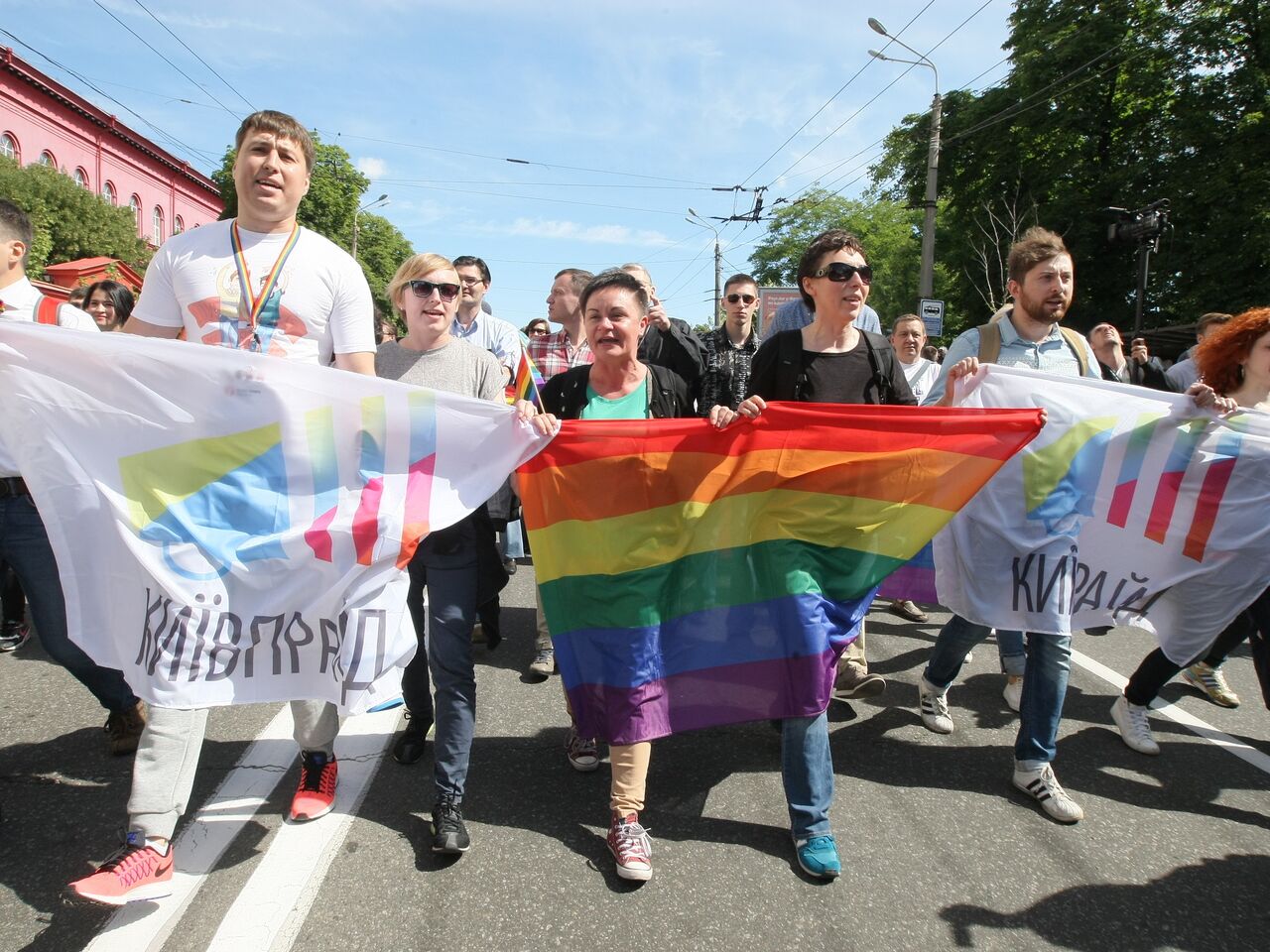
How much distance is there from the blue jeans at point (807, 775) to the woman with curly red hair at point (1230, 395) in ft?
5.77

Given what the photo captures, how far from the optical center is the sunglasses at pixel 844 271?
3.35 m

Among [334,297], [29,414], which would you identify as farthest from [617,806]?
[29,414]

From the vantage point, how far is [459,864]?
2779mm

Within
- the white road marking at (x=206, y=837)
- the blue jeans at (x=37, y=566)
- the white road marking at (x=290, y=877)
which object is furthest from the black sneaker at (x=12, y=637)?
the white road marking at (x=290, y=877)

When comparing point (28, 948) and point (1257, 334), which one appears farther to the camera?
point (1257, 334)

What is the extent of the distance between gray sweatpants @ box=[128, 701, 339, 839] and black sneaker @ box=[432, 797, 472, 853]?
75 cm

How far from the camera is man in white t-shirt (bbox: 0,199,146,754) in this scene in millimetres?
2990

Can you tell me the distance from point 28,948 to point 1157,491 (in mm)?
4049

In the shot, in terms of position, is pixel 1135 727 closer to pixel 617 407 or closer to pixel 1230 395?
pixel 1230 395

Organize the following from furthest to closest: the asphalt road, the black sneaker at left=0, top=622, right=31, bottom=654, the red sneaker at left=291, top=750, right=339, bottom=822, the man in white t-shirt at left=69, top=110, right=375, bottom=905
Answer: the black sneaker at left=0, top=622, right=31, bottom=654 < the red sneaker at left=291, top=750, right=339, bottom=822 < the man in white t-shirt at left=69, top=110, right=375, bottom=905 < the asphalt road

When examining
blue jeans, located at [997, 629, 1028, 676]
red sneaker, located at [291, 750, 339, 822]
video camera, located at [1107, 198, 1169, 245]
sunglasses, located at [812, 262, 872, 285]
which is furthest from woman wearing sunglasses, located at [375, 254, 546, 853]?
video camera, located at [1107, 198, 1169, 245]

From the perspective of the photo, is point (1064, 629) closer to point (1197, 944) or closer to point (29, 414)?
point (1197, 944)

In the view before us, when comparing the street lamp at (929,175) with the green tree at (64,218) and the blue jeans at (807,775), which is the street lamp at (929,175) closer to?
the blue jeans at (807,775)

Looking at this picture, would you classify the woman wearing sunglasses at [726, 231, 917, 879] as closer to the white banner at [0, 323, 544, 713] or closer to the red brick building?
the white banner at [0, 323, 544, 713]
